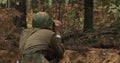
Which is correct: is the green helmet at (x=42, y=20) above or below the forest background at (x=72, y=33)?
above

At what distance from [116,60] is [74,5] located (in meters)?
8.24

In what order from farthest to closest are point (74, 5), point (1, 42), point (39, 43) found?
1. point (74, 5)
2. point (1, 42)
3. point (39, 43)

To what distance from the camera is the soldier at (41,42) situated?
16.2 ft

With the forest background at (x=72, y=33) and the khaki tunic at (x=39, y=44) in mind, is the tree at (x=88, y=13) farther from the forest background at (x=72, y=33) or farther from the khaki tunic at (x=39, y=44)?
the khaki tunic at (x=39, y=44)

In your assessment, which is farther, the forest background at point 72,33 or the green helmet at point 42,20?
the forest background at point 72,33

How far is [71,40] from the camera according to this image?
912 centimetres

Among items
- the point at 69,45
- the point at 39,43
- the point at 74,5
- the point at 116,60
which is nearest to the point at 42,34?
the point at 39,43

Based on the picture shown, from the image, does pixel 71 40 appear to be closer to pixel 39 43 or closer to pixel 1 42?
pixel 1 42

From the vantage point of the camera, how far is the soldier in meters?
4.94

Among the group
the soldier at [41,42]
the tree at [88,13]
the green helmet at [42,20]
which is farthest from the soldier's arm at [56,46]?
the tree at [88,13]

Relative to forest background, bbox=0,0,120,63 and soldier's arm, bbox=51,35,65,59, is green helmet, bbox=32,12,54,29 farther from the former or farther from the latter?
forest background, bbox=0,0,120,63

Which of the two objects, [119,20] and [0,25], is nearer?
[0,25]

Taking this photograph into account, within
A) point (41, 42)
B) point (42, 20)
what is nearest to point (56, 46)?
point (41, 42)

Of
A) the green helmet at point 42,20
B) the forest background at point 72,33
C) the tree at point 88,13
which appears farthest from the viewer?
the tree at point 88,13
